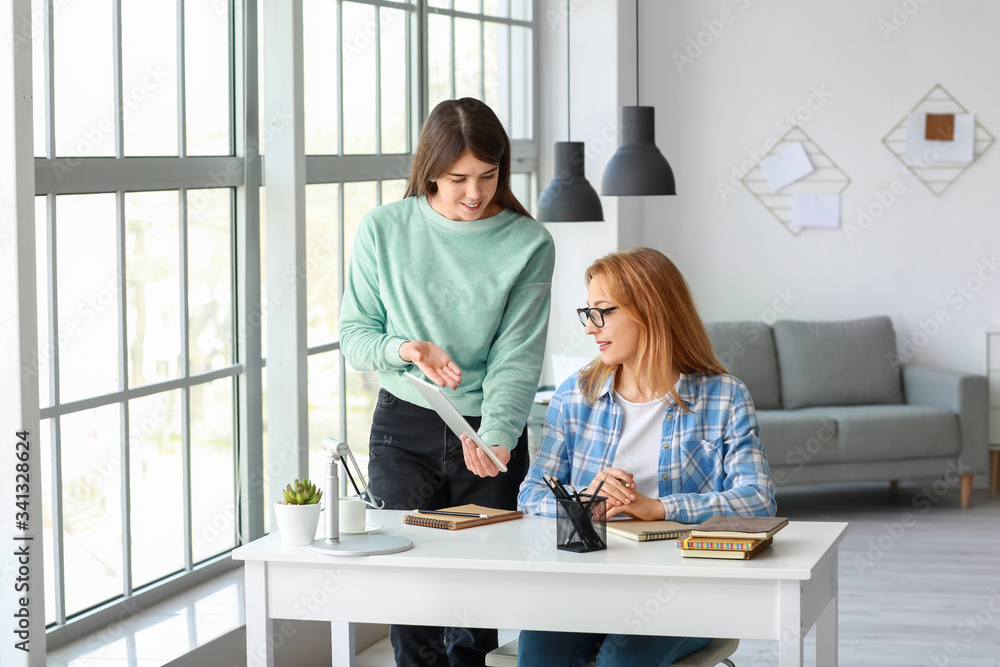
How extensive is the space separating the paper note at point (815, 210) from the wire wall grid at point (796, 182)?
22mm

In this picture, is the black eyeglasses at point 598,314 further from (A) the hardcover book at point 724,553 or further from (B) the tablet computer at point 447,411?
(A) the hardcover book at point 724,553

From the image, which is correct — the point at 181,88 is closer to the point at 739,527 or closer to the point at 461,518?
the point at 461,518

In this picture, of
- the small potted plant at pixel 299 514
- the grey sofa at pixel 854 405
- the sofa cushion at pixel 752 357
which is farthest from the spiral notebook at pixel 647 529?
the sofa cushion at pixel 752 357

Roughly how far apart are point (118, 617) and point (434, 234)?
4.31 feet

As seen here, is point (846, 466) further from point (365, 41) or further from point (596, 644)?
point (596, 644)

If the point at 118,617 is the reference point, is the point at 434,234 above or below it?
above

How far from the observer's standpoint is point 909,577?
14.5 ft

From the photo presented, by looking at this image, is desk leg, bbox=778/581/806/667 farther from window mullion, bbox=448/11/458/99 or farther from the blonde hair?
window mullion, bbox=448/11/458/99

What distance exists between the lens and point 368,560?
77.0 inches

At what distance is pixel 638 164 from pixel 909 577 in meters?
1.82

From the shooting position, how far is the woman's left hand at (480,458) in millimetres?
2264

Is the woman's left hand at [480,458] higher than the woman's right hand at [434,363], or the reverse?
the woman's right hand at [434,363]

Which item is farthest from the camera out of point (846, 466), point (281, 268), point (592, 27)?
point (592, 27)

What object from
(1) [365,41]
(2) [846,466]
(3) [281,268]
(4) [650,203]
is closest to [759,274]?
(4) [650,203]
